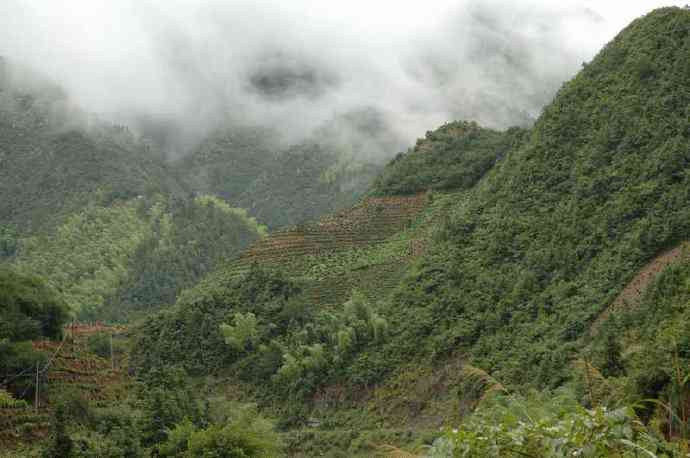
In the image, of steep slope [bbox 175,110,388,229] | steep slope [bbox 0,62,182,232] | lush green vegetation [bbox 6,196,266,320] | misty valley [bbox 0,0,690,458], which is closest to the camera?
misty valley [bbox 0,0,690,458]

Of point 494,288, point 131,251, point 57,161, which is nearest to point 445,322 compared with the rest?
point 494,288

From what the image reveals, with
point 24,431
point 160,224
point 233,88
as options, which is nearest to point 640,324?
point 24,431

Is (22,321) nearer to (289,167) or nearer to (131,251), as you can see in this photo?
(131,251)

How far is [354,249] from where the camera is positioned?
3522 cm

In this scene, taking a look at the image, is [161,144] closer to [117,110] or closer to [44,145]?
[117,110]

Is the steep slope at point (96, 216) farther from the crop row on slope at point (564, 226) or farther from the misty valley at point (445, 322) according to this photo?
the crop row on slope at point (564, 226)

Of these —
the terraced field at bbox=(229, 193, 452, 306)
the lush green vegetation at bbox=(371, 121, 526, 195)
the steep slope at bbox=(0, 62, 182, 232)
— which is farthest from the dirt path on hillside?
the steep slope at bbox=(0, 62, 182, 232)

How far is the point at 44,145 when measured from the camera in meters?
80.1

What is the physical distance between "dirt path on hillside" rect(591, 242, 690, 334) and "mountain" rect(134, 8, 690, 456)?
14 cm

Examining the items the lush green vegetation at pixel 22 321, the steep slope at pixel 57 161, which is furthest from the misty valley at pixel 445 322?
the steep slope at pixel 57 161

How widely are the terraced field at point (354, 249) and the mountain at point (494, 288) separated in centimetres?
11

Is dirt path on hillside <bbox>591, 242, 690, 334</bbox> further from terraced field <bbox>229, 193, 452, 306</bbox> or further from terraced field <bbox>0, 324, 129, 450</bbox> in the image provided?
terraced field <bbox>0, 324, 129, 450</bbox>

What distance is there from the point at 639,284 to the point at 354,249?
16.8 metres

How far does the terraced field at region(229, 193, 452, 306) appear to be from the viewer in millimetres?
32125
